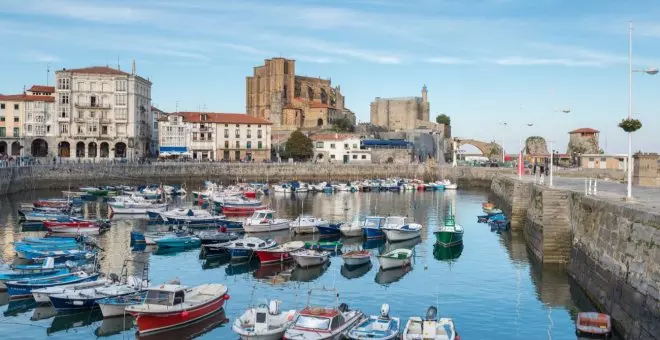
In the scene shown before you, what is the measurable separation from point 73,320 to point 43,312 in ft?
6.23

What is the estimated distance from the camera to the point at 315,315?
2342 centimetres

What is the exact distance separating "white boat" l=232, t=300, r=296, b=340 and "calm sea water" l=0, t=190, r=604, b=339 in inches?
54.2

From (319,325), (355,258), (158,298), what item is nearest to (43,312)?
(158,298)

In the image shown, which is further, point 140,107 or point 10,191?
point 140,107

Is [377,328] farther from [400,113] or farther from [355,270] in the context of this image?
[400,113]

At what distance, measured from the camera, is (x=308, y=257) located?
36594 mm

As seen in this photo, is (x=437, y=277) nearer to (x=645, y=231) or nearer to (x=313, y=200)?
(x=645, y=231)

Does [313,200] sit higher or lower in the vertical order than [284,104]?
lower

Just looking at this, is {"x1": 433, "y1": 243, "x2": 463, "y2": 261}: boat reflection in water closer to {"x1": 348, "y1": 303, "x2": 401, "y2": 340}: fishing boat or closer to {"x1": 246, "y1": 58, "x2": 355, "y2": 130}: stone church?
{"x1": 348, "y1": 303, "x2": 401, "y2": 340}: fishing boat

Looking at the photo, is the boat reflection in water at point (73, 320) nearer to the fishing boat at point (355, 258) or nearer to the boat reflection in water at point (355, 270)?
the boat reflection in water at point (355, 270)

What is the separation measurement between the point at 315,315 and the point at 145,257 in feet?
62.7

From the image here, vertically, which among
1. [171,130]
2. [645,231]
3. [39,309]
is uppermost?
[171,130]

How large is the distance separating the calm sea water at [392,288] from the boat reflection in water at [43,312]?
4 centimetres

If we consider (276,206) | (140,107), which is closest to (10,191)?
(276,206)
